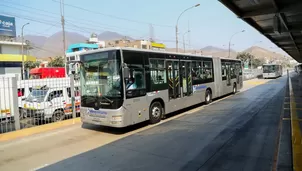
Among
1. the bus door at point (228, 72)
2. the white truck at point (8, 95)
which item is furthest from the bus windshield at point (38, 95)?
the bus door at point (228, 72)

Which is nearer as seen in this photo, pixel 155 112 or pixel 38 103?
pixel 155 112

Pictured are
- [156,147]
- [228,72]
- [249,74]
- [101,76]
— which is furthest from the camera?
[249,74]

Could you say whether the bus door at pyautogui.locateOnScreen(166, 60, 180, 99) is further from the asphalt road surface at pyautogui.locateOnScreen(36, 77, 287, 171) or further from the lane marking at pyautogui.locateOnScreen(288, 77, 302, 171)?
the lane marking at pyautogui.locateOnScreen(288, 77, 302, 171)

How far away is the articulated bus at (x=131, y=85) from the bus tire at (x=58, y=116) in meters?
2.90

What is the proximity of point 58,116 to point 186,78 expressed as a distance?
6.41m

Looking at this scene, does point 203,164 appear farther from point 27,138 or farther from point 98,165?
point 27,138

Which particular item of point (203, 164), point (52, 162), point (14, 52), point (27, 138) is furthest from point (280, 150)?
point (14, 52)

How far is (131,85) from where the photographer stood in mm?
8273

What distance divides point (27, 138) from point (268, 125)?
8.38 m

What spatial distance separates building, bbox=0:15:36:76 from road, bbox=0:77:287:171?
41046mm

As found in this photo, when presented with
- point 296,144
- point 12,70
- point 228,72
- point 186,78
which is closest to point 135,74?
point 186,78

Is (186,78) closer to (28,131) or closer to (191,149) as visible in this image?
(191,149)

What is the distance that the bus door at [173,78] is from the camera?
34.6ft

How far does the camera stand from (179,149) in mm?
6246
